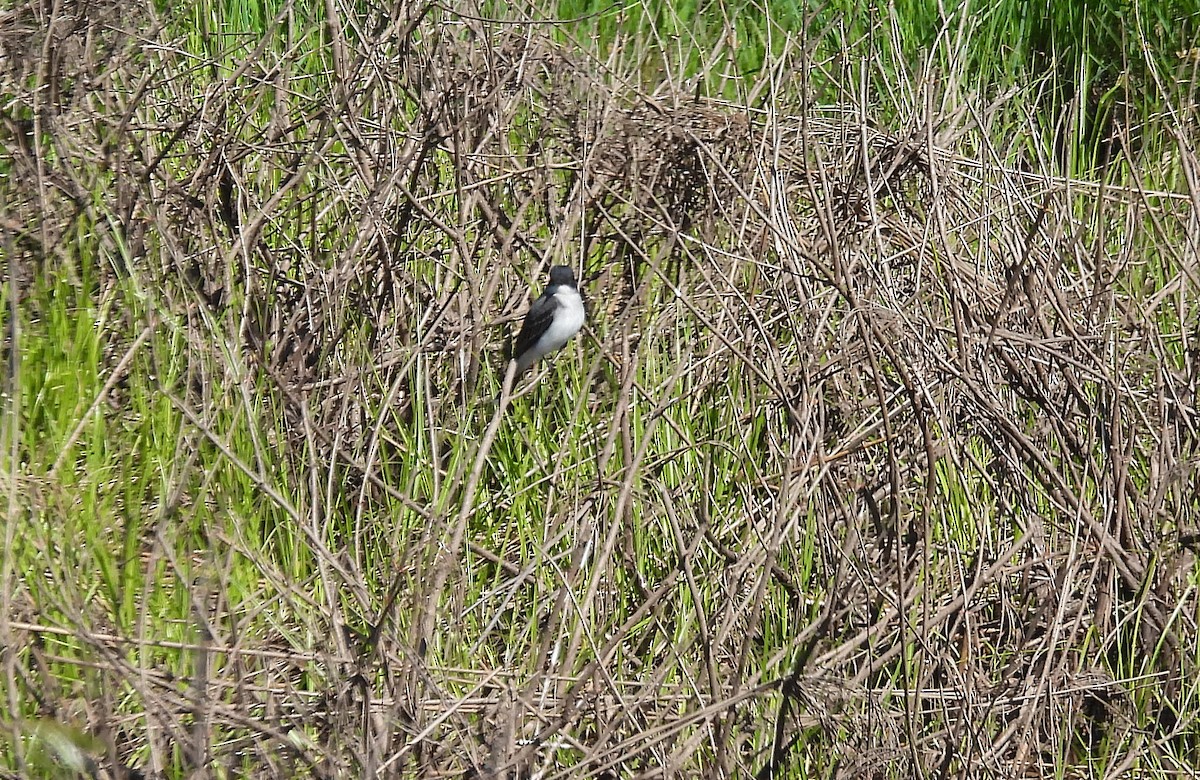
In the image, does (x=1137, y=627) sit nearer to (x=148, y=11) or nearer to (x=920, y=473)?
(x=920, y=473)

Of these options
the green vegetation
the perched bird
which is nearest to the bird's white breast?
the perched bird

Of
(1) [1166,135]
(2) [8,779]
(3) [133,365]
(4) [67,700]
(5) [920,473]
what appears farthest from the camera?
(1) [1166,135]

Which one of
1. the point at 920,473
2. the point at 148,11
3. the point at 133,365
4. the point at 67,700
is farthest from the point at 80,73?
the point at 920,473

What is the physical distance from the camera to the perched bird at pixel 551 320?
3846 millimetres

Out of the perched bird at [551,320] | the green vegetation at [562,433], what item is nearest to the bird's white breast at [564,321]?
the perched bird at [551,320]

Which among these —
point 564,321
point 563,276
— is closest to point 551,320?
point 564,321

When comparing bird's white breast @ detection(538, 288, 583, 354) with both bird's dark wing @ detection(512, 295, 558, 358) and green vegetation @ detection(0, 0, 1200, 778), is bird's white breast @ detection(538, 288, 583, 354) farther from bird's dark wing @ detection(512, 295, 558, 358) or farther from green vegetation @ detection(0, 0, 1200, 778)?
green vegetation @ detection(0, 0, 1200, 778)

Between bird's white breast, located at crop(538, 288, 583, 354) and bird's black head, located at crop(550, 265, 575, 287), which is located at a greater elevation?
bird's black head, located at crop(550, 265, 575, 287)

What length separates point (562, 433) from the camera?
374cm

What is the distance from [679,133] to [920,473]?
1.18m

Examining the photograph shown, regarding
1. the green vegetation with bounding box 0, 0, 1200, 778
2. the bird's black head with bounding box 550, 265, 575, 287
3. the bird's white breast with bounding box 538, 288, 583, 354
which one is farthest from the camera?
the bird's black head with bounding box 550, 265, 575, 287

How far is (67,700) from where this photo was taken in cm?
267

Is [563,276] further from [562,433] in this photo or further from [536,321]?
[562,433]

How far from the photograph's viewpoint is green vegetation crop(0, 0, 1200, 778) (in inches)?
102
